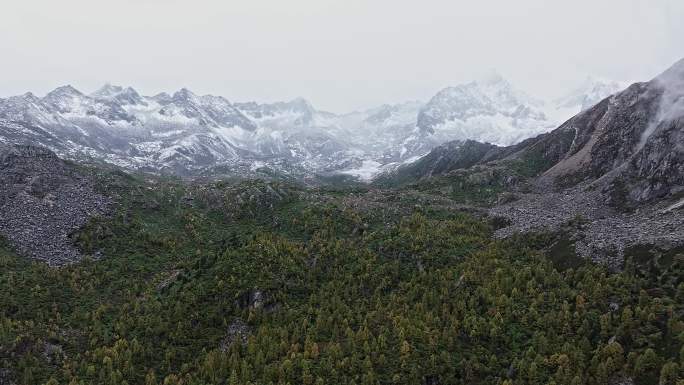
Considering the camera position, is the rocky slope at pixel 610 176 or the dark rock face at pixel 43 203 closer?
the rocky slope at pixel 610 176

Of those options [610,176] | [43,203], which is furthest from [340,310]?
[610,176]

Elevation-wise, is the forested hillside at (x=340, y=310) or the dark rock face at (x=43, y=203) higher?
the dark rock face at (x=43, y=203)

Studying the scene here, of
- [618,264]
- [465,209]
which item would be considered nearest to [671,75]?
[465,209]

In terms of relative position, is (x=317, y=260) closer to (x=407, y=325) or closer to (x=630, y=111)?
(x=407, y=325)

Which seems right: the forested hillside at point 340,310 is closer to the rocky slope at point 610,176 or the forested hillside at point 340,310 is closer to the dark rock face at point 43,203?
the dark rock face at point 43,203

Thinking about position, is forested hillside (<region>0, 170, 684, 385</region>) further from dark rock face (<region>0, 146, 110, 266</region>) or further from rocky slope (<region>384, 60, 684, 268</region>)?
rocky slope (<region>384, 60, 684, 268</region>)

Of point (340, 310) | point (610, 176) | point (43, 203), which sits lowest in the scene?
point (340, 310)

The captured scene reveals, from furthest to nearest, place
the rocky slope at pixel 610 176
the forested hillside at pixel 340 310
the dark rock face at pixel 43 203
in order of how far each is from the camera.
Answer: the dark rock face at pixel 43 203
the rocky slope at pixel 610 176
the forested hillside at pixel 340 310

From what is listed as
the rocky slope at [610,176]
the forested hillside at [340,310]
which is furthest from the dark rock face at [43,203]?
the rocky slope at [610,176]

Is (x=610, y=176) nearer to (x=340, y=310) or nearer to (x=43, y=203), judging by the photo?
(x=340, y=310)
